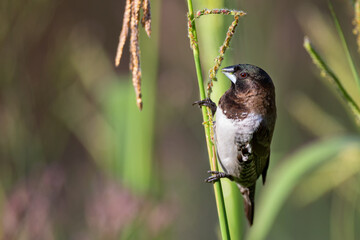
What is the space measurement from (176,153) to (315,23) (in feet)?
4.97

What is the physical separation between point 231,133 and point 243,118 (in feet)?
0.17

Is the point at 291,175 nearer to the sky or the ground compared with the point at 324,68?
nearer to the ground

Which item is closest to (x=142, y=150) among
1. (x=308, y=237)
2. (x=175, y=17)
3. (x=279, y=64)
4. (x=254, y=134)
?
(x=254, y=134)

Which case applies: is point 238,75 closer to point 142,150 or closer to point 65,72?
point 142,150

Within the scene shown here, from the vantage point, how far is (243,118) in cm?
144

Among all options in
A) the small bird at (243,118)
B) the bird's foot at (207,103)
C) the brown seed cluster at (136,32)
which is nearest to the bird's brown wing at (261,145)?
the small bird at (243,118)

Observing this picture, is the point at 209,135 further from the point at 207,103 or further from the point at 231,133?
the point at 231,133

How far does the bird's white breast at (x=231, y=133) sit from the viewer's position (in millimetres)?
1431

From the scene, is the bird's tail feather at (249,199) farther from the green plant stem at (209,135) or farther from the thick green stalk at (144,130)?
the green plant stem at (209,135)

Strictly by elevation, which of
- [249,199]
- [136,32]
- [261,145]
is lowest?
[249,199]

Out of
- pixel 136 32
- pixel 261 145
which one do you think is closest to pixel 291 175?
pixel 261 145

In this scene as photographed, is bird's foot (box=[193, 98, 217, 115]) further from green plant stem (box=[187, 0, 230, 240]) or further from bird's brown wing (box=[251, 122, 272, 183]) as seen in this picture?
bird's brown wing (box=[251, 122, 272, 183])

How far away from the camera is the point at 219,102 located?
1415mm

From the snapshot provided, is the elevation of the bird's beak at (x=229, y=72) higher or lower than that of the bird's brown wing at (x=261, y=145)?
higher
